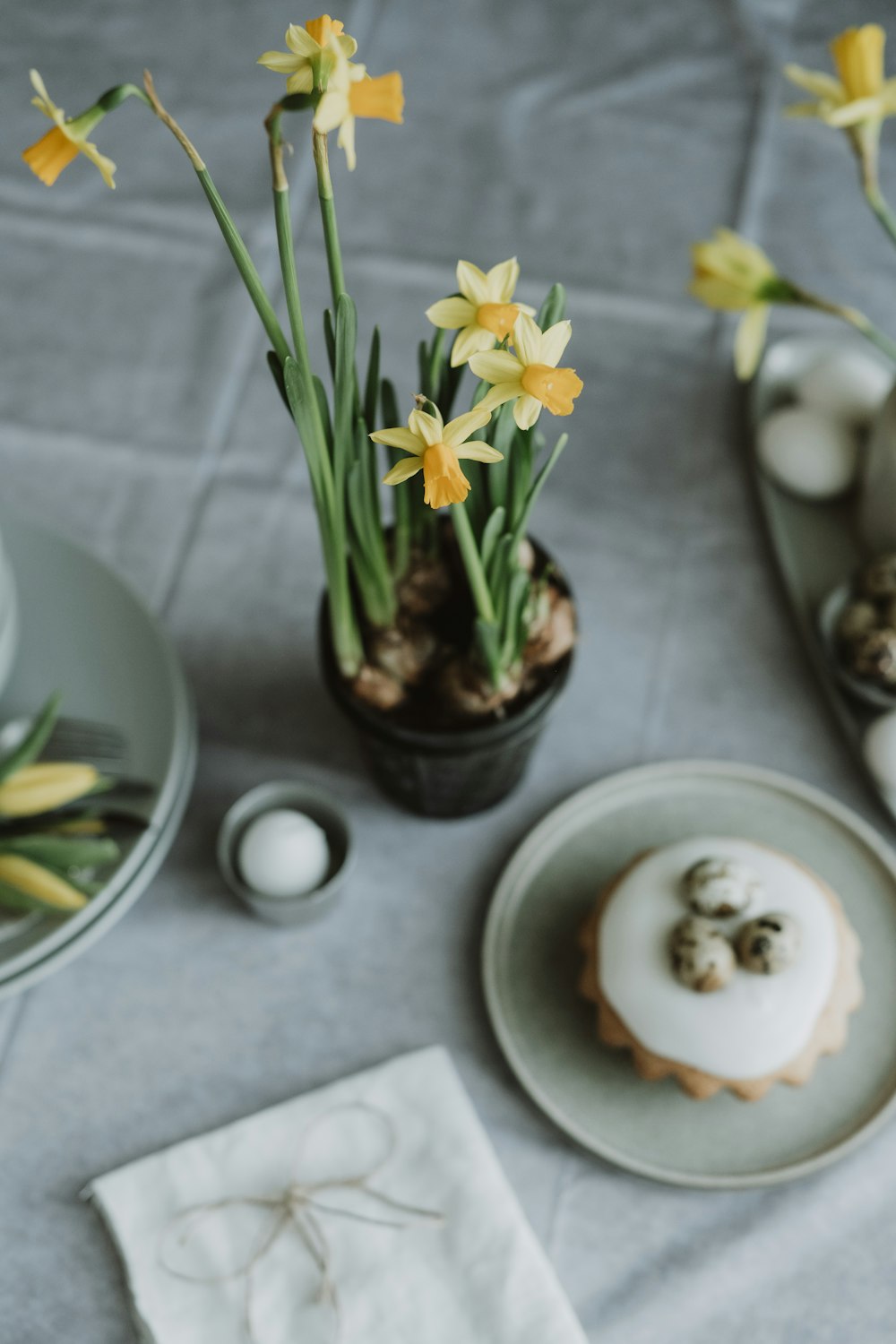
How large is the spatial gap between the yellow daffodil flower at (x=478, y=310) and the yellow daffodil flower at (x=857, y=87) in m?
0.27

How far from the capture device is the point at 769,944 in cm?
51

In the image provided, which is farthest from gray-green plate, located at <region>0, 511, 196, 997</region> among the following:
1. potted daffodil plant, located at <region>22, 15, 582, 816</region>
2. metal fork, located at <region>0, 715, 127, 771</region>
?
potted daffodil plant, located at <region>22, 15, 582, 816</region>

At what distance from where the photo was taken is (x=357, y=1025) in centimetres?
59

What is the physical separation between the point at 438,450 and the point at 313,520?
385 mm

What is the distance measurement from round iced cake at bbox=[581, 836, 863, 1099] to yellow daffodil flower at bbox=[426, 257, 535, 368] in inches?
10.6

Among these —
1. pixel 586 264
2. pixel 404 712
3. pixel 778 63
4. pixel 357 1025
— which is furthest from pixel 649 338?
pixel 357 1025

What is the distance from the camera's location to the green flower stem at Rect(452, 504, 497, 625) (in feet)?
1.43

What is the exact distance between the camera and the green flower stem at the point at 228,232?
1.09ft

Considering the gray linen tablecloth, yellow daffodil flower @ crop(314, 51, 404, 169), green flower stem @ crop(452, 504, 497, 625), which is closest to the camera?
yellow daffodil flower @ crop(314, 51, 404, 169)

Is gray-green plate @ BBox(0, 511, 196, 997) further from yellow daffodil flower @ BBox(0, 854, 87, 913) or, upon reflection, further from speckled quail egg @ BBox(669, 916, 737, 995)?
speckled quail egg @ BBox(669, 916, 737, 995)

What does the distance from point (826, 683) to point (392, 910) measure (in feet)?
0.88

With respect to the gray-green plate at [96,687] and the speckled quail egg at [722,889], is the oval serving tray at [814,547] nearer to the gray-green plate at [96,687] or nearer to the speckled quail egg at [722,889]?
the speckled quail egg at [722,889]

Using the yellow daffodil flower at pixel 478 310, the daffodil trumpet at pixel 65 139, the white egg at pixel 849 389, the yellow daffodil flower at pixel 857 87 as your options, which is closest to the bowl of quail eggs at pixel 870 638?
the white egg at pixel 849 389

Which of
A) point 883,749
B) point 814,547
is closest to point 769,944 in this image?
point 883,749
